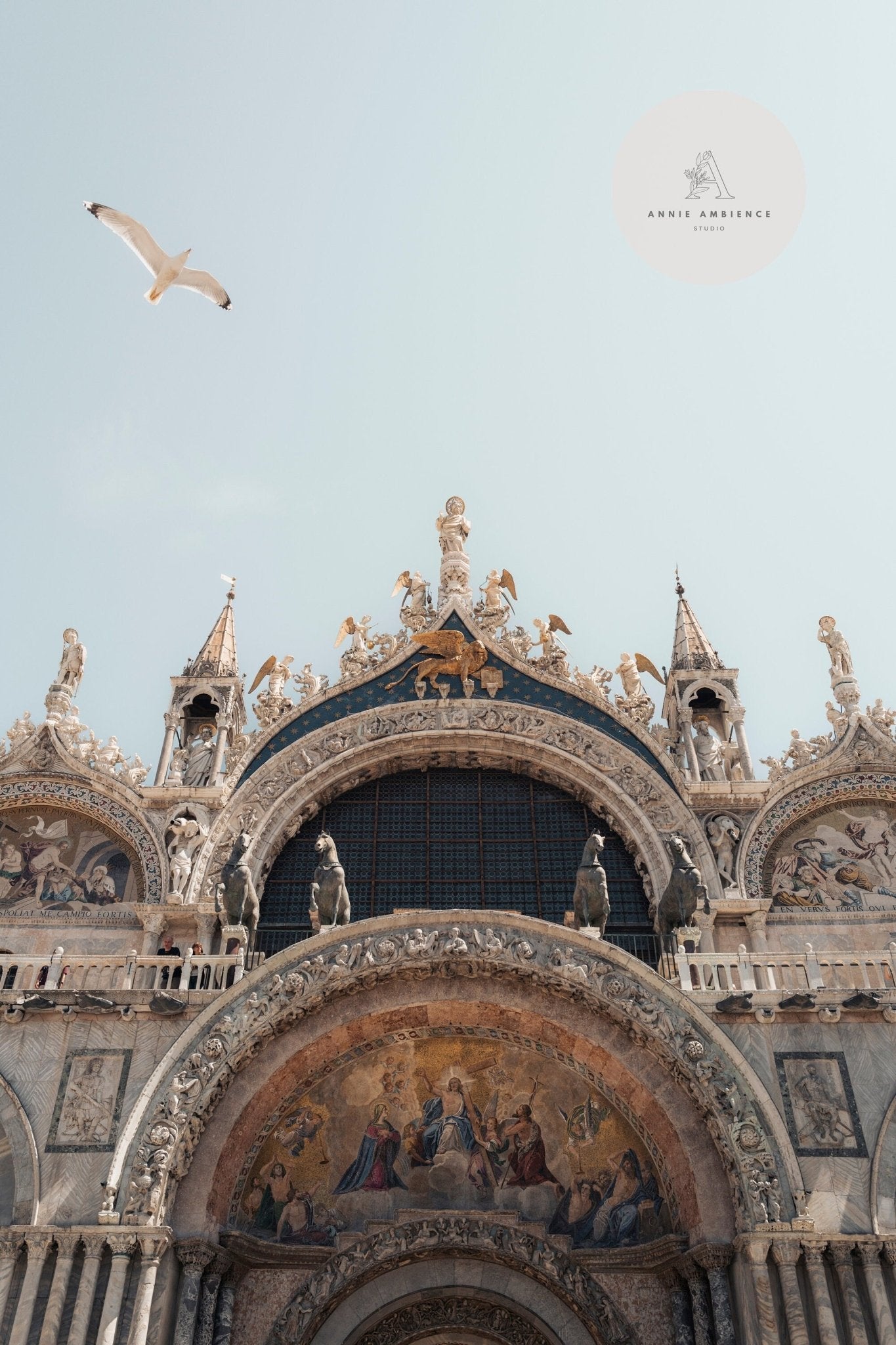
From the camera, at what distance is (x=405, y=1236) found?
1470 cm

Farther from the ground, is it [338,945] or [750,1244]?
[338,945]

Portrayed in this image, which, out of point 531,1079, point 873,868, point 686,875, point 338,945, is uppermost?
point 873,868

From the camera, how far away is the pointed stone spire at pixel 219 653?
2247cm

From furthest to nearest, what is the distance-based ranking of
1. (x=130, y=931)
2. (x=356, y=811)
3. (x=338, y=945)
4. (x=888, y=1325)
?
(x=356, y=811) < (x=130, y=931) < (x=338, y=945) < (x=888, y=1325)

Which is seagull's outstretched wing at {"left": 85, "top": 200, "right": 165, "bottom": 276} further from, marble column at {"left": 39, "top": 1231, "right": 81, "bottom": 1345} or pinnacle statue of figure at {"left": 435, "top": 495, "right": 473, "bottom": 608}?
marble column at {"left": 39, "top": 1231, "right": 81, "bottom": 1345}

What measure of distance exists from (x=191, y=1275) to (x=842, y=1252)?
23.7ft

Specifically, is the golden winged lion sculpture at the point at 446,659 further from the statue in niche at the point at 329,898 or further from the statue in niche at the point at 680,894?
the statue in niche at the point at 680,894

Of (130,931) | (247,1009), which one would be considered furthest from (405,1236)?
(130,931)

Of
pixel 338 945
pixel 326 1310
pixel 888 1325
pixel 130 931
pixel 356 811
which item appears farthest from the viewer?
pixel 356 811

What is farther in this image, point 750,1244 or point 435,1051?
point 435,1051

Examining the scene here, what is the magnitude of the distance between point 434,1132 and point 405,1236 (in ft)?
4.52

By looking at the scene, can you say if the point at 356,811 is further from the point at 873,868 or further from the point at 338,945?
the point at 873,868

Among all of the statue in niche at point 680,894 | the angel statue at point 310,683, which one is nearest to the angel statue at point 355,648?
the angel statue at point 310,683

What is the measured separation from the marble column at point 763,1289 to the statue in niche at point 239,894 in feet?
24.8
